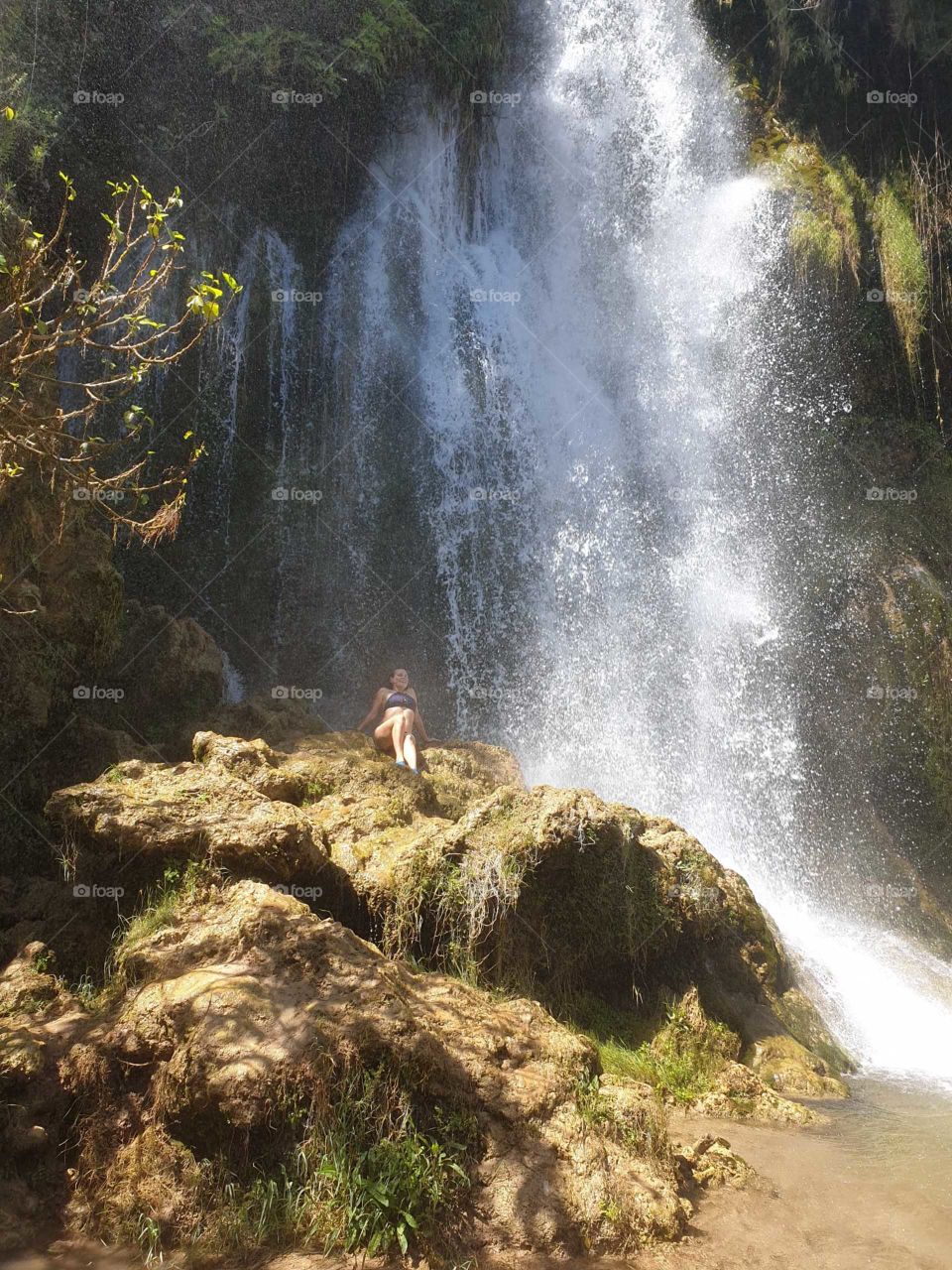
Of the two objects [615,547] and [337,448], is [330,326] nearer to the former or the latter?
[337,448]

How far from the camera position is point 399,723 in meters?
7.86

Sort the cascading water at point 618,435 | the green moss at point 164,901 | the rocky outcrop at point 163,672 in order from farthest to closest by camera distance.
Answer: the cascading water at point 618,435
the rocky outcrop at point 163,672
the green moss at point 164,901

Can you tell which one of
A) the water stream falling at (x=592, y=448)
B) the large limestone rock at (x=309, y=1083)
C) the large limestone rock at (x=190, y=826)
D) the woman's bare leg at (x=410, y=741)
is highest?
the water stream falling at (x=592, y=448)

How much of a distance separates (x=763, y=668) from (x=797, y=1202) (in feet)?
27.1

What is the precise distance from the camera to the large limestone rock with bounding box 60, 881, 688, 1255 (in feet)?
11.8

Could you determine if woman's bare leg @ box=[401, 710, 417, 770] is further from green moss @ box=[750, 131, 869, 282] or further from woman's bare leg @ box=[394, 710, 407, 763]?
green moss @ box=[750, 131, 869, 282]

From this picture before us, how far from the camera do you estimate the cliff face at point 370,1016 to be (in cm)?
358

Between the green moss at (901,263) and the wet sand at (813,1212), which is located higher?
the green moss at (901,263)

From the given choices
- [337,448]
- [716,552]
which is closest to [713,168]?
[716,552]

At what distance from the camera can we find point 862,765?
1147 cm

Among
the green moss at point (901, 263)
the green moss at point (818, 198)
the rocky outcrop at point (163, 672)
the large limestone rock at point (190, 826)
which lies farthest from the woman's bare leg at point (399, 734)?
the green moss at point (901, 263)

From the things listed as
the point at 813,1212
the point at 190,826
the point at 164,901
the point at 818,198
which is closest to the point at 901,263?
the point at 818,198

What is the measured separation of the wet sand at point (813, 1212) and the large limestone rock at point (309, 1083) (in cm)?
15

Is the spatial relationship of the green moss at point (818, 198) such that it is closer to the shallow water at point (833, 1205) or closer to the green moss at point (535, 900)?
the green moss at point (535, 900)
